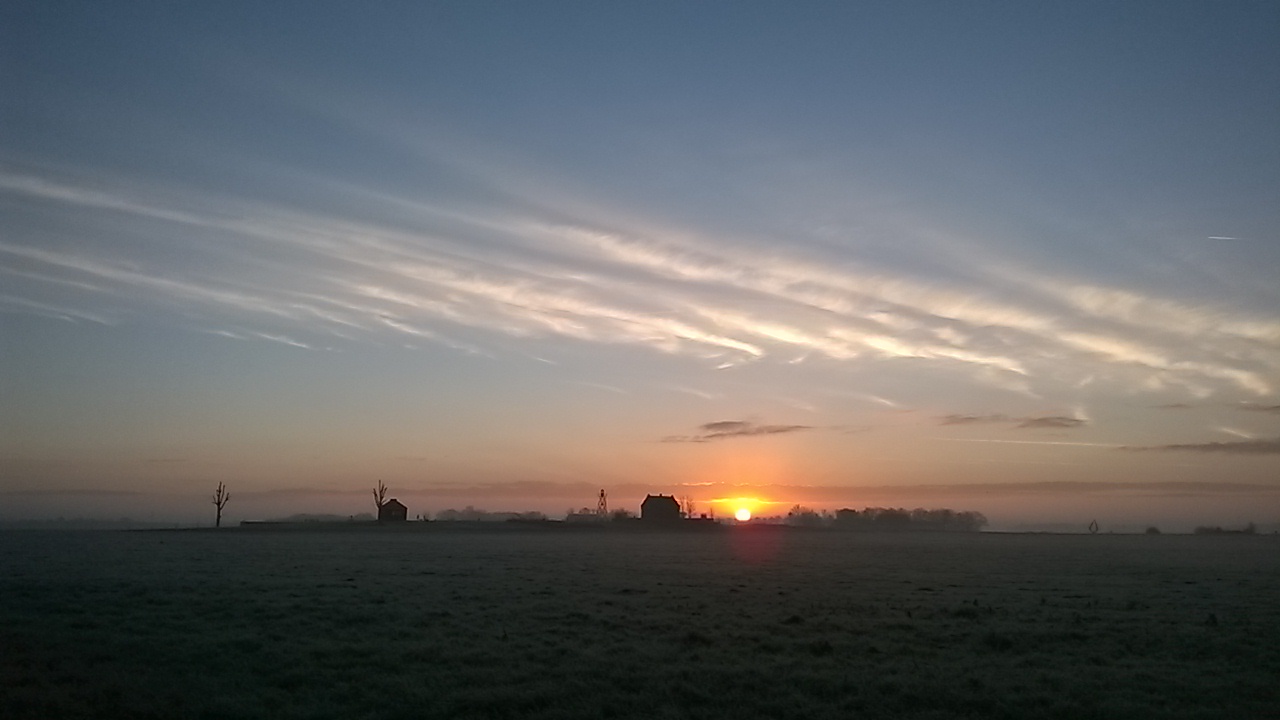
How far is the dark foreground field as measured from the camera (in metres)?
16.2

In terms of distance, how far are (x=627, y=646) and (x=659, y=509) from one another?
14083 cm

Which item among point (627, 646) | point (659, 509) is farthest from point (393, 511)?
point (627, 646)

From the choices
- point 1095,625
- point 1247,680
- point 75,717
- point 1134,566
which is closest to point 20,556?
point 75,717

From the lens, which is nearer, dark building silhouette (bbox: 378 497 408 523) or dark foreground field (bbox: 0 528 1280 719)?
dark foreground field (bbox: 0 528 1280 719)

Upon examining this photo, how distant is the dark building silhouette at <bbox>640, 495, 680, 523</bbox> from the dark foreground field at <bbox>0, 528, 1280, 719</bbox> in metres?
120

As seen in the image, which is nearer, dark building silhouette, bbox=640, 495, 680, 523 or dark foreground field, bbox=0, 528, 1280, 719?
dark foreground field, bbox=0, 528, 1280, 719

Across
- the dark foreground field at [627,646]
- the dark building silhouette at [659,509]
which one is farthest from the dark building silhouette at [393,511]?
the dark foreground field at [627,646]

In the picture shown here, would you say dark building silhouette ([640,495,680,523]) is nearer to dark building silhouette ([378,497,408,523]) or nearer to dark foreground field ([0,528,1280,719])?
dark building silhouette ([378,497,408,523])

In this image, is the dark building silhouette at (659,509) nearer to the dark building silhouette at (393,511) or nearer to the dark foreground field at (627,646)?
the dark building silhouette at (393,511)

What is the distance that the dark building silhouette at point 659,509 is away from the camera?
160125 millimetres

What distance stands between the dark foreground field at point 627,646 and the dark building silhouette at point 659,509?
119663 millimetres

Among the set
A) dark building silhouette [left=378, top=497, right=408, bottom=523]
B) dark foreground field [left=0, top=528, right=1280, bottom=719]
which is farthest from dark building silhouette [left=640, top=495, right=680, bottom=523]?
dark foreground field [left=0, top=528, right=1280, bottom=719]

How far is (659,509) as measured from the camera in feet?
528

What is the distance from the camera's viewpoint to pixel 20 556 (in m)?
53.6
